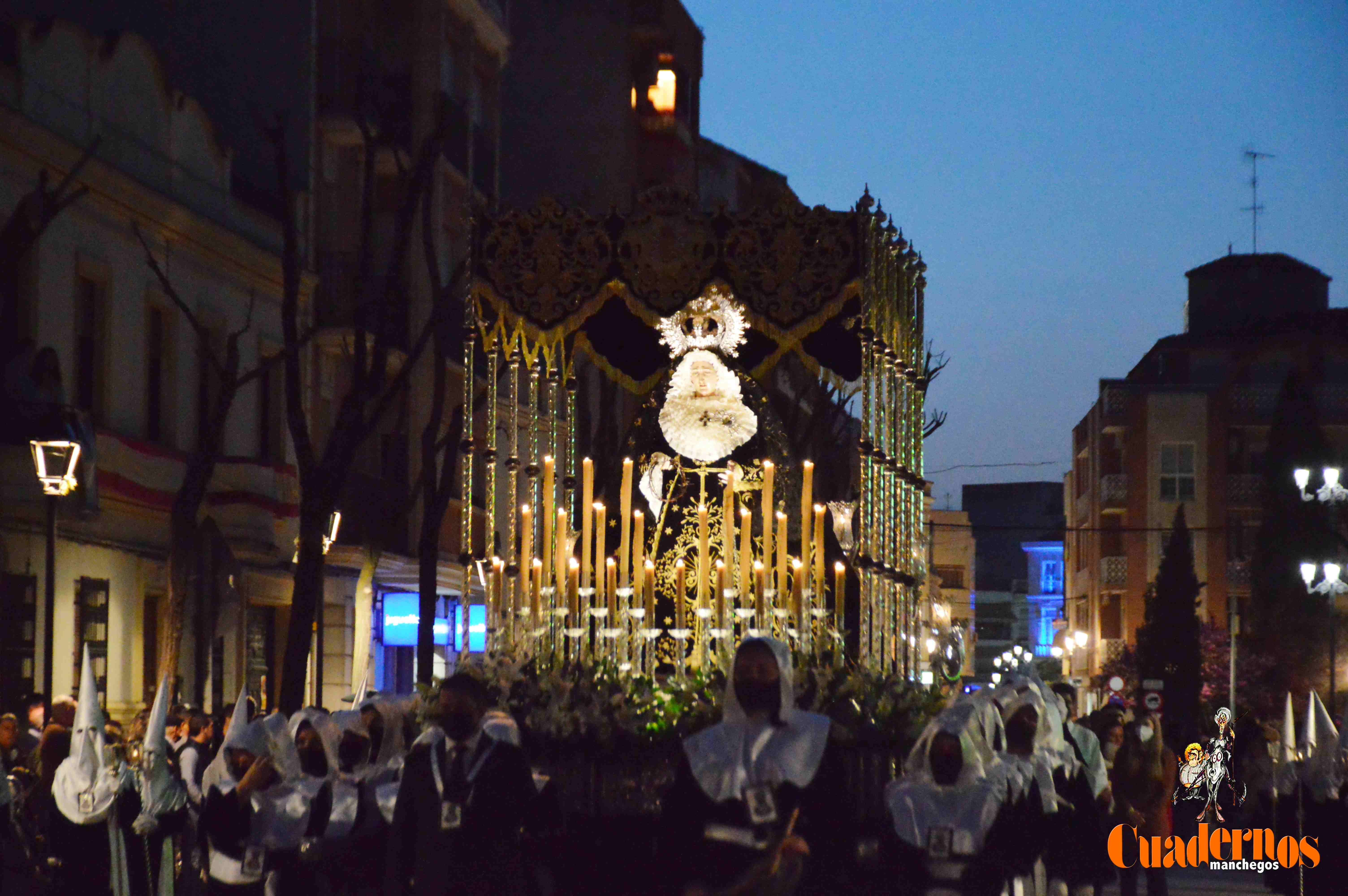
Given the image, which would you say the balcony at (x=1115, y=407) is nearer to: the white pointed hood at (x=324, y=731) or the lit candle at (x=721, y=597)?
the lit candle at (x=721, y=597)

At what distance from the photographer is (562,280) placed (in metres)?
14.4

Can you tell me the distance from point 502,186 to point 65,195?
22580 millimetres

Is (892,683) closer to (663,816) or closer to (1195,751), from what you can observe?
(663,816)

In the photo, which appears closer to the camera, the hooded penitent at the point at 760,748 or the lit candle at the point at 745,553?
the hooded penitent at the point at 760,748

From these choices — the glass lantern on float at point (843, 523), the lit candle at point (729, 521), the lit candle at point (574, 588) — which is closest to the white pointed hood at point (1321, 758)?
the glass lantern on float at point (843, 523)

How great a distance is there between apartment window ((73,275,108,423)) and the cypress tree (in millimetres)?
31357

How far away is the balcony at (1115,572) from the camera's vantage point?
6128 centimetres

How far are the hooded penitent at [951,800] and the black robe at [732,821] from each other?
3.96 feet

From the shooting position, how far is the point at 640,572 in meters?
13.4

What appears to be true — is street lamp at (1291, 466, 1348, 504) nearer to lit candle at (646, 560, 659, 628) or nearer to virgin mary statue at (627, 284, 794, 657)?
virgin mary statue at (627, 284, 794, 657)

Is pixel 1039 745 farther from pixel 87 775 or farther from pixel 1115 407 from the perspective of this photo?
pixel 1115 407

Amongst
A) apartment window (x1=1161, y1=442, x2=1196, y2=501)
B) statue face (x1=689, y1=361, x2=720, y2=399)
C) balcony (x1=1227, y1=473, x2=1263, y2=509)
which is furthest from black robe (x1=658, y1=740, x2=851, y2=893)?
apartment window (x1=1161, y1=442, x2=1196, y2=501)

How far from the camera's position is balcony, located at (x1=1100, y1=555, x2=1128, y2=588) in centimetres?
6128

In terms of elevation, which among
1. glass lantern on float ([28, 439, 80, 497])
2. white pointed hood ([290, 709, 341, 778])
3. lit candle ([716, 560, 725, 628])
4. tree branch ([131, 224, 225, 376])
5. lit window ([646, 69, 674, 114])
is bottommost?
white pointed hood ([290, 709, 341, 778])
